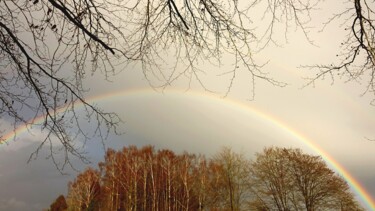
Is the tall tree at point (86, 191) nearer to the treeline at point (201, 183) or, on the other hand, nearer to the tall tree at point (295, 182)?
the treeline at point (201, 183)

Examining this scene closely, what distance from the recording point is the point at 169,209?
3281 centimetres

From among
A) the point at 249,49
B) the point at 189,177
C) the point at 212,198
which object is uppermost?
the point at 189,177

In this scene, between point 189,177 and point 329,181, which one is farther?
point 189,177

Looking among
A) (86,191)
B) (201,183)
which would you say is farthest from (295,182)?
(86,191)

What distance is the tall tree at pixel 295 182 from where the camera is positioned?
1071 inches

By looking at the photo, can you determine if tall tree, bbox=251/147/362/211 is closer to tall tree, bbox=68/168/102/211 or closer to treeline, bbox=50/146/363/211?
treeline, bbox=50/146/363/211

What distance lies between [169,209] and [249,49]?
105ft

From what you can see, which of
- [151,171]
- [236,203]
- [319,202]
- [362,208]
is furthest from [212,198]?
[362,208]

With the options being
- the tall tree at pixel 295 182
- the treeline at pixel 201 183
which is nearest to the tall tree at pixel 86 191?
the treeline at pixel 201 183

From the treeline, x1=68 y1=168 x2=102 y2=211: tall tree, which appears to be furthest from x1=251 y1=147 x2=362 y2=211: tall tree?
x1=68 y1=168 x2=102 y2=211: tall tree

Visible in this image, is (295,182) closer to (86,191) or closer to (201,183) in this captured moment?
(201,183)

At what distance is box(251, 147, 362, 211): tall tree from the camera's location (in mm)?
27203

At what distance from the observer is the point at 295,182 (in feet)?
94.3

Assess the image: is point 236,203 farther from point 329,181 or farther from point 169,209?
point 329,181
